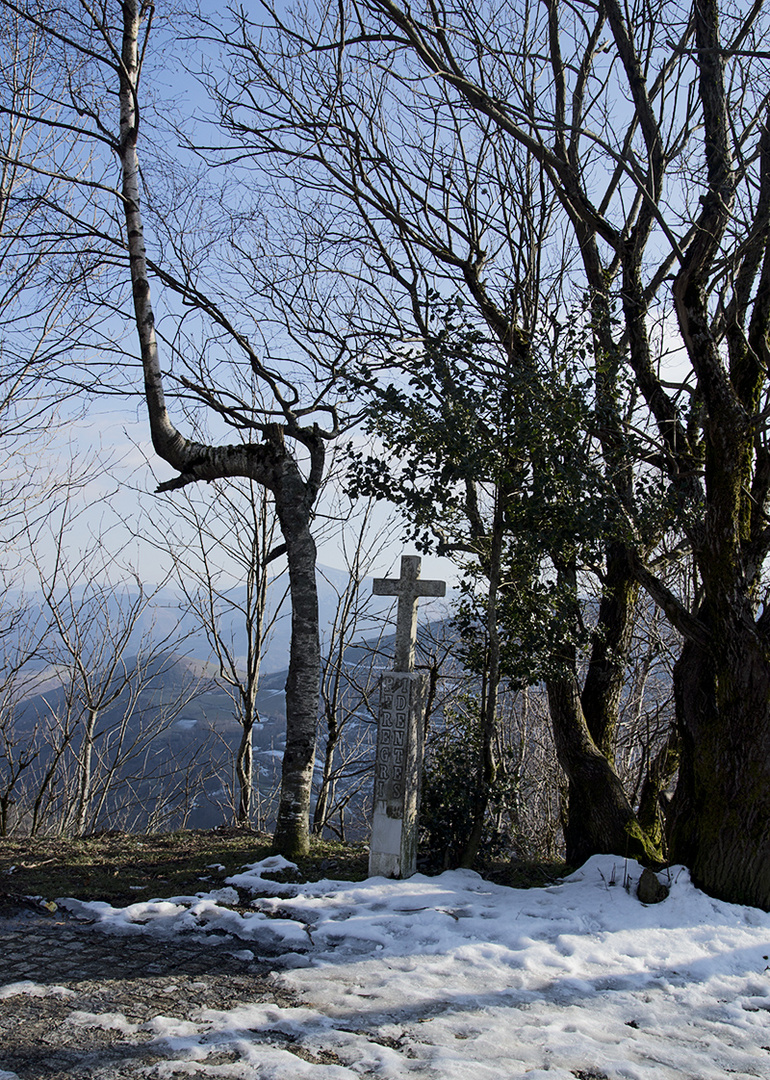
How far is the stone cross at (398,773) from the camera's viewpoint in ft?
17.4

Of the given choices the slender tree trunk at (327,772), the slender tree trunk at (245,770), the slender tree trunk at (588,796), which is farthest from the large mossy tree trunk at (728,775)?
the slender tree trunk at (245,770)

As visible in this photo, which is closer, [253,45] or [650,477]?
[650,477]

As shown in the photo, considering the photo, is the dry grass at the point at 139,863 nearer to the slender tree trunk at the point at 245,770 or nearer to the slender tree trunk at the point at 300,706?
the slender tree trunk at the point at 300,706

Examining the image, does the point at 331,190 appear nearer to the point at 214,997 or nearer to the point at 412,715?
the point at 412,715

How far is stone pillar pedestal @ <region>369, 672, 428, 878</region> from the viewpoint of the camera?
5.30 meters

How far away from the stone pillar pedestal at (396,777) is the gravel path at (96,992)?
5.21ft

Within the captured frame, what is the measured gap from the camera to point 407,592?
5.78 m

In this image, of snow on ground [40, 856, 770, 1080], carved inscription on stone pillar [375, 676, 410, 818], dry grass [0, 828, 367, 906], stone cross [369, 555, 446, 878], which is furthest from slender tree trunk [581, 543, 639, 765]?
dry grass [0, 828, 367, 906]

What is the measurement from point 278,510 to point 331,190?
12.1ft

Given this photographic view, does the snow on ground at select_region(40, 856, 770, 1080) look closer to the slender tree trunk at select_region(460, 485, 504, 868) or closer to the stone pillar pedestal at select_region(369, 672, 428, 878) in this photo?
the stone pillar pedestal at select_region(369, 672, 428, 878)

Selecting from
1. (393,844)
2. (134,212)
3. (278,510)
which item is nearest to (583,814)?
(393,844)

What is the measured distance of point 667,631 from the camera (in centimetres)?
1491

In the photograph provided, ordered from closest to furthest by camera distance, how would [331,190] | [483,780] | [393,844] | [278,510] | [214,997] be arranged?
1. [214,997]
2. [393,844]
3. [483,780]
4. [278,510]
5. [331,190]

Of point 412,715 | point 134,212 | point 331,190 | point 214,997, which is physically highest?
point 331,190
